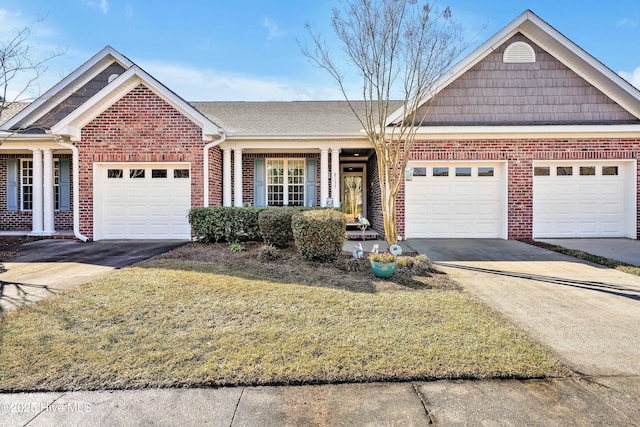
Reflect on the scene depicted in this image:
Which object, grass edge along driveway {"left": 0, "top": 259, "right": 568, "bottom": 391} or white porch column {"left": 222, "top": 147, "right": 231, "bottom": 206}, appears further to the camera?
white porch column {"left": 222, "top": 147, "right": 231, "bottom": 206}

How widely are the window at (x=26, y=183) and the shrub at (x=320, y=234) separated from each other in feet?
38.0

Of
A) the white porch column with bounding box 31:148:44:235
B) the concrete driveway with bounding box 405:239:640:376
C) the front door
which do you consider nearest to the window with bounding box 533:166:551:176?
the concrete driveway with bounding box 405:239:640:376

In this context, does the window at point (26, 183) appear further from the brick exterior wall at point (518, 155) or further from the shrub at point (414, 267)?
the shrub at point (414, 267)

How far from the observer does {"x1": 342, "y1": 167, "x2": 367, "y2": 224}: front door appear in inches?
551

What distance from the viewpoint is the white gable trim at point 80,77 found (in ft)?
38.6

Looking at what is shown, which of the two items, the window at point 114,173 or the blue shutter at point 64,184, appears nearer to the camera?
the window at point 114,173

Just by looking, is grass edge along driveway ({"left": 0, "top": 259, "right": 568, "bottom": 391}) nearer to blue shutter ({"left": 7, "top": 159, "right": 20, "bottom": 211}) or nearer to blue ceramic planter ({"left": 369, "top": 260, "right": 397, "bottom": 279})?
blue ceramic planter ({"left": 369, "top": 260, "right": 397, "bottom": 279})

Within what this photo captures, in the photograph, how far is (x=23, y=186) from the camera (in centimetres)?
1238

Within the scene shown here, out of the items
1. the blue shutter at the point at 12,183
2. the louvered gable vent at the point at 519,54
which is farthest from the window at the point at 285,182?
the blue shutter at the point at 12,183

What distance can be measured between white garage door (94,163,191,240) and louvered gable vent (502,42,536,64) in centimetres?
1041

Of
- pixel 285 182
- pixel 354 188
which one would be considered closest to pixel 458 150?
pixel 354 188

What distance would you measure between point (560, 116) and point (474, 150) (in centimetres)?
284

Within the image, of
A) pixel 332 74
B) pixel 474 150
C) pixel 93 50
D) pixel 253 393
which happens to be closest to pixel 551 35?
pixel 474 150

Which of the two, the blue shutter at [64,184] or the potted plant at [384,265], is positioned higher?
the blue shutter at [64,184]
